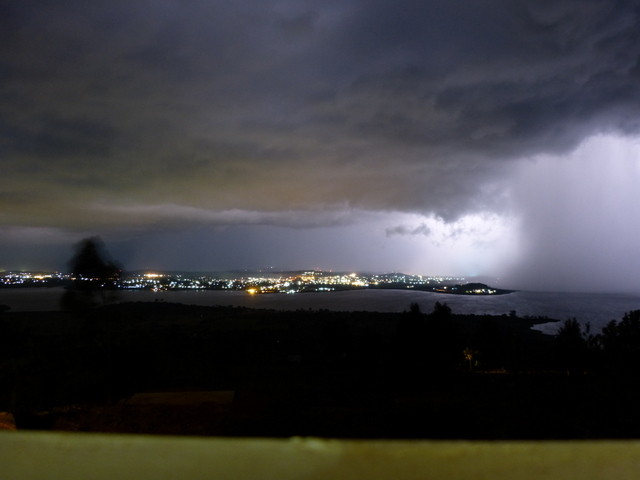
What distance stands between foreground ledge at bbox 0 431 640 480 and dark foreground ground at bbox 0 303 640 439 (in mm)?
3959

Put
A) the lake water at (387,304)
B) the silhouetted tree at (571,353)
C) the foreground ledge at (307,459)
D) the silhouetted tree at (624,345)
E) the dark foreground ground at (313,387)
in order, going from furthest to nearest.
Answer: the lake water at (387,304) < the silhouetted tree at (624,345) < the silhouetted tree at (571,353) < the dark foreground ground at (313,387) < the foreground ledge at (307,459)

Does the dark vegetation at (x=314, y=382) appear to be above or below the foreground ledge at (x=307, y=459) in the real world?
below

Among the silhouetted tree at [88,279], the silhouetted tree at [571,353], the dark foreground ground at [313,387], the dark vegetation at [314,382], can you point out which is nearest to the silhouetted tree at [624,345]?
the dark vegetation at [314,382]

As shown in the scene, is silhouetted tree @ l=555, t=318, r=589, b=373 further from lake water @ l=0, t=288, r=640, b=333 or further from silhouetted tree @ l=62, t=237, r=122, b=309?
lake water @ l=0, t=288, r=640, b=333

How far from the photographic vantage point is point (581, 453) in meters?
2.18

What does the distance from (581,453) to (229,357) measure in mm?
22460

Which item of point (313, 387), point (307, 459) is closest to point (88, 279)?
point (313, 387)

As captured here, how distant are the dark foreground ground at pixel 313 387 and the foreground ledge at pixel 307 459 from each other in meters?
3.96

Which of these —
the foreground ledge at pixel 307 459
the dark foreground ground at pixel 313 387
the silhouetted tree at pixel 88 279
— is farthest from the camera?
the silhouetted tree at pixel 88 279

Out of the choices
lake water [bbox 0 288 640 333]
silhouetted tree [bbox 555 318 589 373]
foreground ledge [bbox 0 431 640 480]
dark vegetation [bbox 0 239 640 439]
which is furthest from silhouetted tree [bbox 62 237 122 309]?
lake water [bbox 0 288 640 333]

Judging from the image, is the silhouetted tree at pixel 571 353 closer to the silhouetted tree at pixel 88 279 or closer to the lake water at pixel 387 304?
the silhouetted tree at pixel 88 279

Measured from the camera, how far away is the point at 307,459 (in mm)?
2215

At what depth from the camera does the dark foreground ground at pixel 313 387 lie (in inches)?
280

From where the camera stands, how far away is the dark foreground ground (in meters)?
7.10
